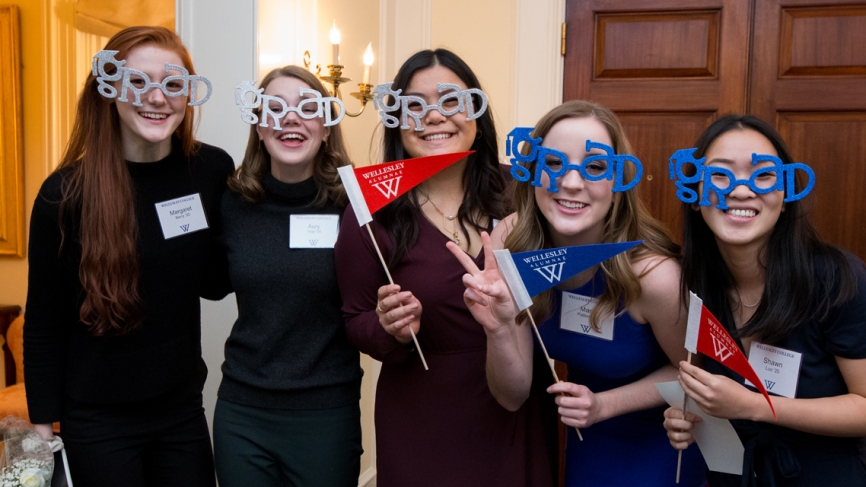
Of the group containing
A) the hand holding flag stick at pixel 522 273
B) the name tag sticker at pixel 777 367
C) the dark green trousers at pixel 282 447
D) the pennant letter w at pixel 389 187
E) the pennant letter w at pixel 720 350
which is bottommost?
the dark green trousers at pixel 282 447

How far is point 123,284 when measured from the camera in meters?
1.67

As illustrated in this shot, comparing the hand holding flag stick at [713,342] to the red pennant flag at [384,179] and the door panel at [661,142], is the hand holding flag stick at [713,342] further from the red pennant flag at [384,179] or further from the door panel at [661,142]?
the door panel at [661,142]

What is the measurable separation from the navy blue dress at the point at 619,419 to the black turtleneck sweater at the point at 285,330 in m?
0.55

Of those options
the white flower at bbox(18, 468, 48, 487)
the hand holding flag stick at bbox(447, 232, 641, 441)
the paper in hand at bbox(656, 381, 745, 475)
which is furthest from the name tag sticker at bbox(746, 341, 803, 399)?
the white flower at bbox(18, 468, 48, 487)

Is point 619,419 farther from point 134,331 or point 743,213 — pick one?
point 134,331

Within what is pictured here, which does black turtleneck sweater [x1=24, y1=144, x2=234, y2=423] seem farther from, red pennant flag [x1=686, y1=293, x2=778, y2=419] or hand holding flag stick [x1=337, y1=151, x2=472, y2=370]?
red pennant flag [x1=686, y1=293, x2=778, y2=419]

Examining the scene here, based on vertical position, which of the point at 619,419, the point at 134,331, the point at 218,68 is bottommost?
the point at 619,419

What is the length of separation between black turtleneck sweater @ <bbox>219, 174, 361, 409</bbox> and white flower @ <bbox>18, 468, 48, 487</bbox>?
0.43 m

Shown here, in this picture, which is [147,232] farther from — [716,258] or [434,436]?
[716,258]

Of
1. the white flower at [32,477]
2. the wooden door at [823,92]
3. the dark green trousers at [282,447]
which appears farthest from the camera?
the wooden door at [823,92]

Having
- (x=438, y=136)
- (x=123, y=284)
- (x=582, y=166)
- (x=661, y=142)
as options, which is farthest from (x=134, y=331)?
(x=661, y=142)

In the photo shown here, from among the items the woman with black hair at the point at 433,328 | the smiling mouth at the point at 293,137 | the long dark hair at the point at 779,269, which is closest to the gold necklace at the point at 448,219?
the woman with black hair at the point at 433,328

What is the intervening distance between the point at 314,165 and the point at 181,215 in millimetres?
364

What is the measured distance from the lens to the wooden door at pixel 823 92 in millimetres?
2982
